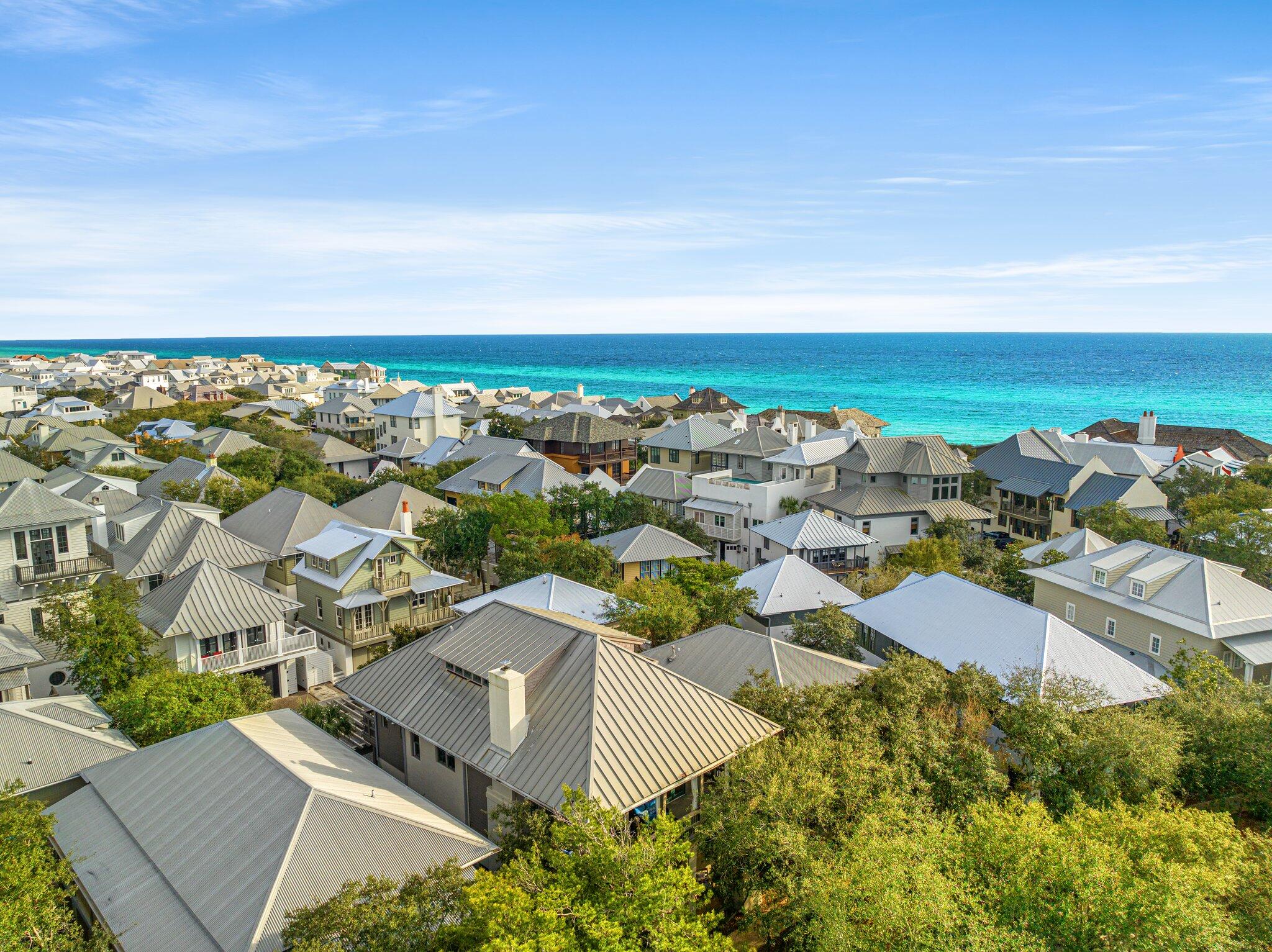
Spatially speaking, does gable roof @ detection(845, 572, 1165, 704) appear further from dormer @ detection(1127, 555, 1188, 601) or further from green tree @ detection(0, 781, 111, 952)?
green tree @ detection(0, 781, 111, 952)

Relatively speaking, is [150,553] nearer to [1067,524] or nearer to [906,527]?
[906,527]

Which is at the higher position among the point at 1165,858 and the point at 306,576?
the point at 1165,858

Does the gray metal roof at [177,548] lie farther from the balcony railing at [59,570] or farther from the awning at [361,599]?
the awning at [361,599]

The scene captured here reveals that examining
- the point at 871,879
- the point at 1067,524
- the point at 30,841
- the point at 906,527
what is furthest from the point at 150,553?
the point at 1067,524

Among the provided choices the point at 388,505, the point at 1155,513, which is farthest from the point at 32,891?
the point at 1155,513

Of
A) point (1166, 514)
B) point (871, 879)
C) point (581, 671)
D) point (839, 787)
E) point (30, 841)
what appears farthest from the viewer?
point (1166, 514)

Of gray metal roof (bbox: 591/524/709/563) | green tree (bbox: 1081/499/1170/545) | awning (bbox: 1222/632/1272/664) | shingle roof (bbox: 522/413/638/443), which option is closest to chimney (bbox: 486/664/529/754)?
gray metal roof (bbox: 591/524/709/563)
